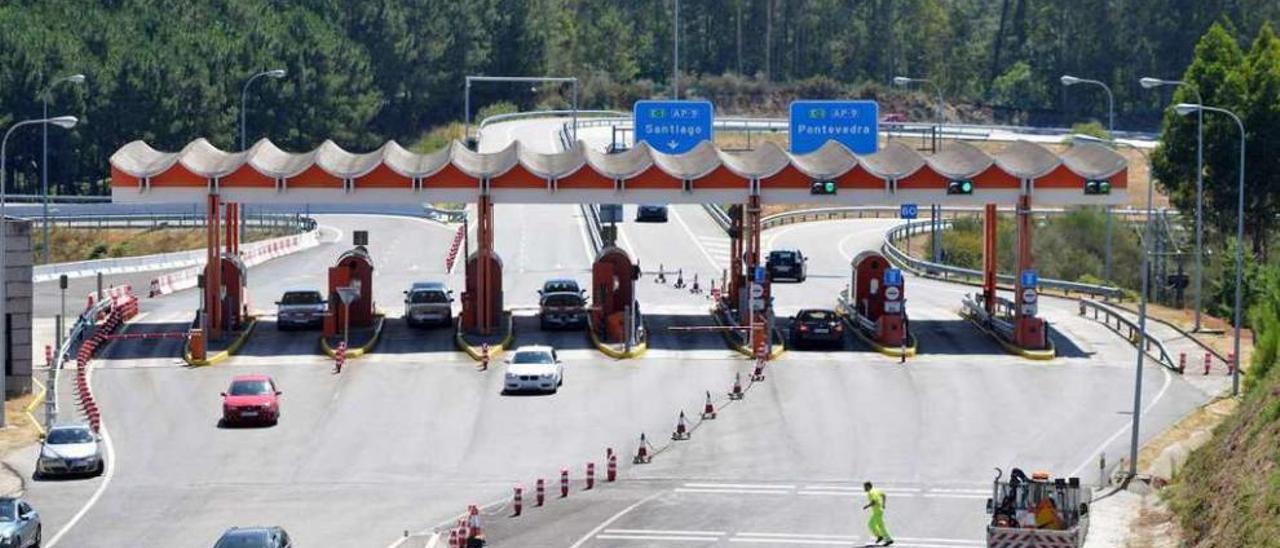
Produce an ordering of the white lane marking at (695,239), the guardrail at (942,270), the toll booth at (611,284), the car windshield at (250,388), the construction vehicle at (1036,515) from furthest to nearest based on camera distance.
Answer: the white lane marking at (695,239)
the guardrail at (942,270)
the toll booth at (611,284)
the car windshield at (250,388)
the construction vehicle at (1036,515)

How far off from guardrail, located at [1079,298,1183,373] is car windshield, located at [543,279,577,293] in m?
15.6

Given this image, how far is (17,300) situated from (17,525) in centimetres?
1917

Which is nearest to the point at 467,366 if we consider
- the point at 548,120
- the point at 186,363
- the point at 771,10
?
the point at 186,363

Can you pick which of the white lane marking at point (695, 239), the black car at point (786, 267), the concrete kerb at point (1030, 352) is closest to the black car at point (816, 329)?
the concrete kerb at point (1030, 352)

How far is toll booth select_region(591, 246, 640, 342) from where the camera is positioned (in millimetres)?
67938

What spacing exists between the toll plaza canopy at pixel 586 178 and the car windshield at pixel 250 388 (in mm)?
11486

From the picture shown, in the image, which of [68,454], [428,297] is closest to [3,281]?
[68,454]

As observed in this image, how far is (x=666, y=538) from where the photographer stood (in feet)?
140

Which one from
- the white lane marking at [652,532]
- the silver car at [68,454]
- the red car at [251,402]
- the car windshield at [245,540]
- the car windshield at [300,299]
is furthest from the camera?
the car windshield at [300,299]

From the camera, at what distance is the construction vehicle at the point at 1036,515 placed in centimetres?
3941

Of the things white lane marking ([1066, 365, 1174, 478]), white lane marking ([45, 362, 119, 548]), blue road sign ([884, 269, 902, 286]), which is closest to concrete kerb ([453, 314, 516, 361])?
blue road sign ([884, 269, 902, 286])

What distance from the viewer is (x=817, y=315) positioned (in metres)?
66.1

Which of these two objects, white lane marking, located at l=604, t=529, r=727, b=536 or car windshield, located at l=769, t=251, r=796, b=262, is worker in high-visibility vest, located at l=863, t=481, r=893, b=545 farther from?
car windshield, located at l=769, t=251, r=796, b=262

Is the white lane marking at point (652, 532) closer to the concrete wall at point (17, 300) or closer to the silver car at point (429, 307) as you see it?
the concrete wall at point (17, 300)
